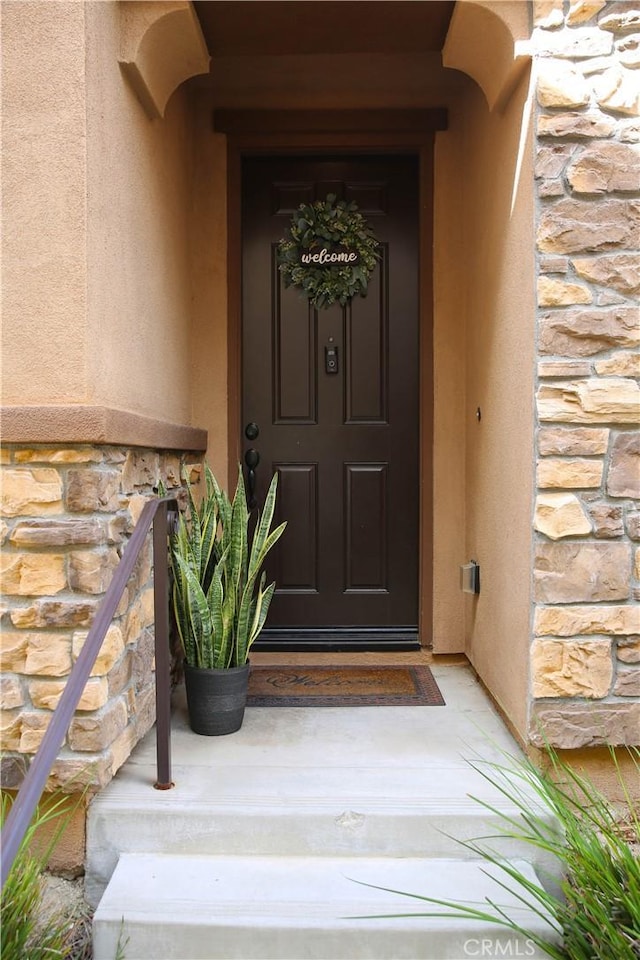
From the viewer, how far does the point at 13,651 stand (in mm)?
1862

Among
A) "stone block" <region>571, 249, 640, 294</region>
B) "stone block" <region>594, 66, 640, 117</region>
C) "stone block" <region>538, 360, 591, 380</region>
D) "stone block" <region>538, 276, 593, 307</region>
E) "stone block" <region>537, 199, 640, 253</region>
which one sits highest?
"stone block" <region>594, 66, 640, 117</region>

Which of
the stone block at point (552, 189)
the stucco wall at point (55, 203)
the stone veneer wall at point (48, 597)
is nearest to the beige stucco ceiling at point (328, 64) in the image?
the stucco wall at point (55, 203)

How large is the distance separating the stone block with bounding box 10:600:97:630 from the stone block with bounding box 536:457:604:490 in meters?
1.33

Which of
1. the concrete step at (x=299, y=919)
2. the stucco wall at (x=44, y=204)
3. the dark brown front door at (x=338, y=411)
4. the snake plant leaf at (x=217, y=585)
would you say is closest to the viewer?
the concrete step at (x=299, y=919)

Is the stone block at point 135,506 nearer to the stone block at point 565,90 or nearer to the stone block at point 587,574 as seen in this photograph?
the stone block at point 587,574

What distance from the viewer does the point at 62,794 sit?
1.89 meters

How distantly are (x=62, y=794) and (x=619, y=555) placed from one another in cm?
170

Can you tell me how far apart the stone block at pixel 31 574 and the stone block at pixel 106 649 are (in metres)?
0.15

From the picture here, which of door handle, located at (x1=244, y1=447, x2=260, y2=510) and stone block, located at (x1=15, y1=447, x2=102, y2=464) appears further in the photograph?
door handle, located at (x1=244, y1=447, x2=260, y2=510)

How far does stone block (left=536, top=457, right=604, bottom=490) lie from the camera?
6.69ft

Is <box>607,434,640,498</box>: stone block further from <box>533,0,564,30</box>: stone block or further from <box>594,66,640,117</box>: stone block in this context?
<box>533,0,564,30</box>: stone block

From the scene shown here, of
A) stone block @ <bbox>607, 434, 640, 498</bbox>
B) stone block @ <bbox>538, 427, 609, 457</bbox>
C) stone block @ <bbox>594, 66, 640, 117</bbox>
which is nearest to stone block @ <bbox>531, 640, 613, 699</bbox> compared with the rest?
stone block @ <bbox>607, 434, 640, 498</bbox>

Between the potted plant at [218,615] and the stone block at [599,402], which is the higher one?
the stone block at [599,402]

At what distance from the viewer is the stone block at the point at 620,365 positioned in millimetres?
2035
